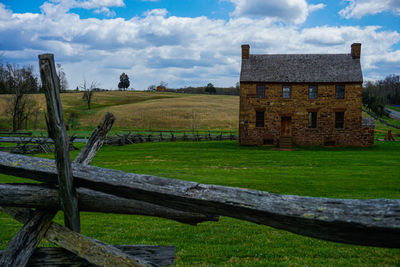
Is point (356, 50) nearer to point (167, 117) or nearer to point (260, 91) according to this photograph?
point (260, 91)

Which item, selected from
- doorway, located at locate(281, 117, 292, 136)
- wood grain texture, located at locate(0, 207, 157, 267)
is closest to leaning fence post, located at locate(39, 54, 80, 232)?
wood grain texture, located at locate(0, 207, 157, 267)

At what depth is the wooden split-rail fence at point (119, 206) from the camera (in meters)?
2.31

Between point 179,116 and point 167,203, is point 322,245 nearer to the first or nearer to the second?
point 167,203

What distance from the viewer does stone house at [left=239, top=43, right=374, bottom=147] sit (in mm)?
31219

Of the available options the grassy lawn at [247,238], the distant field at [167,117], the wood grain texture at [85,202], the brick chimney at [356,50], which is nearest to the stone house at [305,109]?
the brick chimney at [356,50]

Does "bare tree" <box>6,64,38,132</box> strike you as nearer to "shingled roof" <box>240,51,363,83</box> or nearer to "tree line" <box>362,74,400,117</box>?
"shingled roof" <box>240,51,363,83</box>

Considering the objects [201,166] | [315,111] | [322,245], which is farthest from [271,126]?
[322,245]

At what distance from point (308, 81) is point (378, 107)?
196ft

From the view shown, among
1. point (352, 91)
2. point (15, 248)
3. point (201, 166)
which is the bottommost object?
point (201, 166)

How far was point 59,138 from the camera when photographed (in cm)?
278

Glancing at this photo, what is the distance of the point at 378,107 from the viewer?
81812 millimetres

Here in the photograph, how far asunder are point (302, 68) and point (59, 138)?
3222 centimetres

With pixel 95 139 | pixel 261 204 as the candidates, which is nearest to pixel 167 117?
pixel 95 139

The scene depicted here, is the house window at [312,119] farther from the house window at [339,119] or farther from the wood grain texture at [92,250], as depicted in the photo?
the wood grain texture at [92,250]
